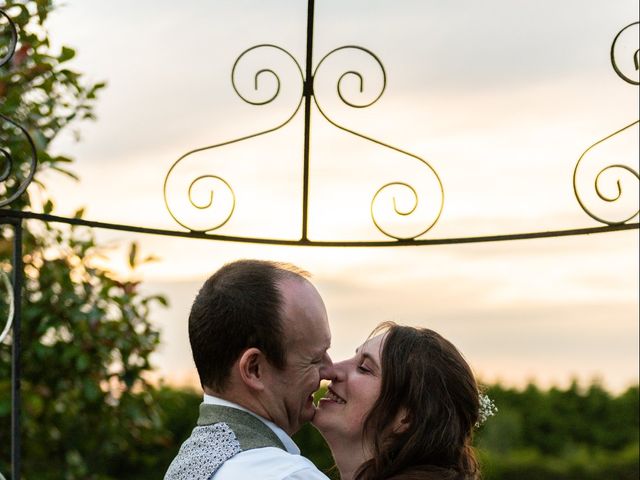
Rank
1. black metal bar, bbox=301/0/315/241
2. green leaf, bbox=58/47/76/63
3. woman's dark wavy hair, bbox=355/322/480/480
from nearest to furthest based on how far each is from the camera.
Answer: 1. woman's dark wavy hair, bbox=355/322/480/480
2. black metal bar, bbox=301/0/315/241
3. green leaf, bbox=58/47/76/63

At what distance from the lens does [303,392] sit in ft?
8.21

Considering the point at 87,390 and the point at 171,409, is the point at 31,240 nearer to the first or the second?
the point at 87,390

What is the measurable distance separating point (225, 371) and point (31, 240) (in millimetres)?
2221

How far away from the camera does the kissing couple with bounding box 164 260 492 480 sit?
2.33 m

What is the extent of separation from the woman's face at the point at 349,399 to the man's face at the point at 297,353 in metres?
0.13

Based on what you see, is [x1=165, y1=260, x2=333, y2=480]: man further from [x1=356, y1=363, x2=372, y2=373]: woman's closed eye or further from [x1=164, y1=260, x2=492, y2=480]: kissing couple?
[x1=356, y1=363, x2=372, y2=373]: woman's closed eye

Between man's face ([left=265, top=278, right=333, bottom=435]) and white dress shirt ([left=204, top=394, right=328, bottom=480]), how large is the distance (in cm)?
17

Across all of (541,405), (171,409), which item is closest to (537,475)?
(541,405)

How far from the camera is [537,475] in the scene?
856 cm

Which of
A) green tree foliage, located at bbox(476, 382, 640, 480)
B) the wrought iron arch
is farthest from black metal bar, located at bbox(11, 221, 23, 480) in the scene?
green tree foliage, located at bbox(476, 382, 640, 480)

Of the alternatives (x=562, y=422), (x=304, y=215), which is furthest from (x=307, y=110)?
(x=562, y=422)

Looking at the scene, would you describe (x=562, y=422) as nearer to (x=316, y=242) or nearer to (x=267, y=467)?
(x=316, y=242)

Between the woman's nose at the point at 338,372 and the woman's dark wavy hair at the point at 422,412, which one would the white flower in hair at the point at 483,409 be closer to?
the woman's dark wavy hair at the point at 422,412

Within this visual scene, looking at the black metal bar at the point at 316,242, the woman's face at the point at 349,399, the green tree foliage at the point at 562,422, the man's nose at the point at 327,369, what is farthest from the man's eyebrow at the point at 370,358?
the green tree foliage at the point at 562,422
